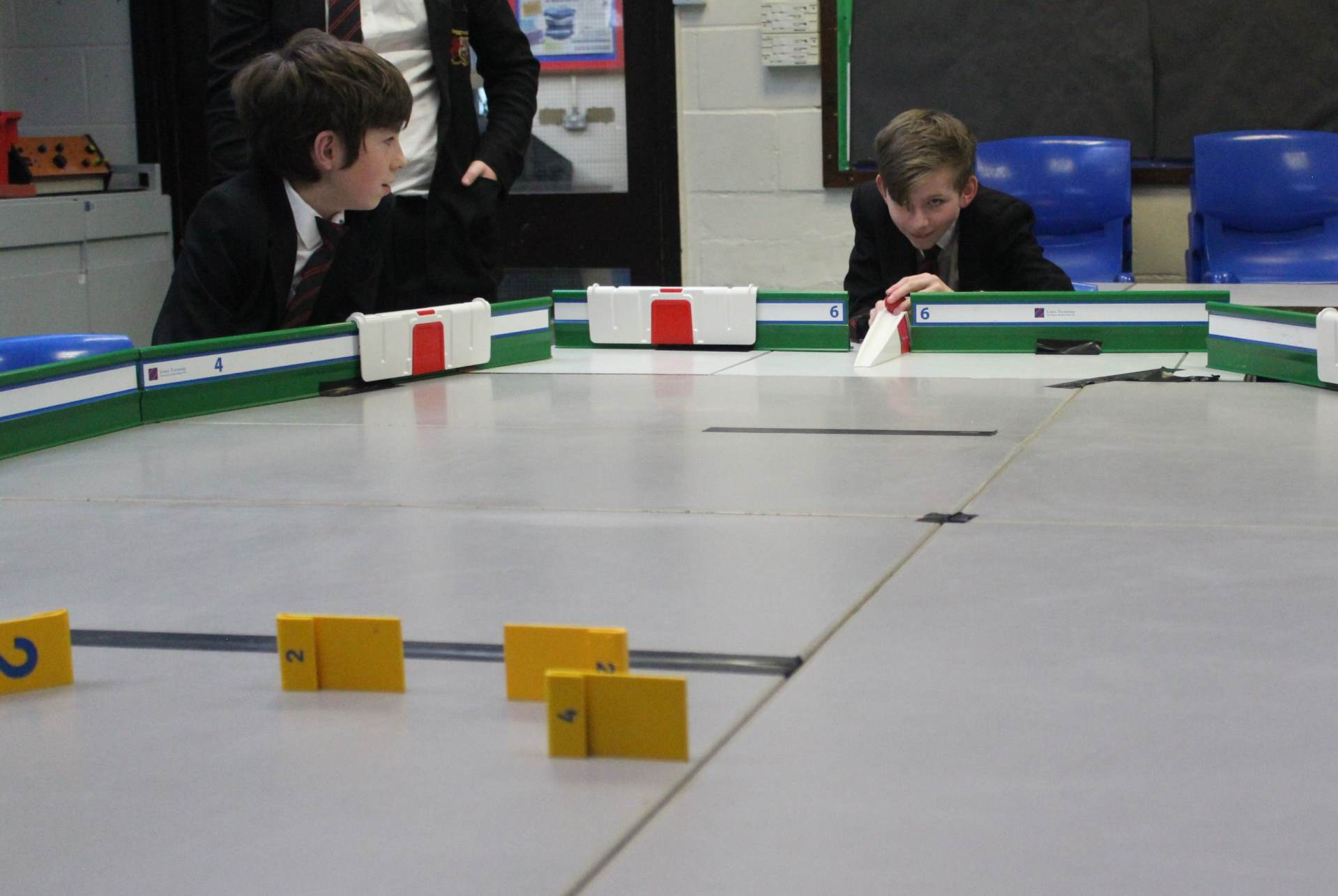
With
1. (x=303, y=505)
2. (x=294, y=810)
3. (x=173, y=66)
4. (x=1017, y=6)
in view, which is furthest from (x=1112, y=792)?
(x=173, y=66)

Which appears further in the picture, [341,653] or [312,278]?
[312,278]

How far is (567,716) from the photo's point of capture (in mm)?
820

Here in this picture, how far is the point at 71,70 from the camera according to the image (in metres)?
5.19

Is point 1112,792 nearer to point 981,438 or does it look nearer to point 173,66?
point 981,438

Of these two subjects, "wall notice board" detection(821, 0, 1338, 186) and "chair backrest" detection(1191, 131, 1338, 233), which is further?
"wall notice board" detection(821, 0, 1338, 186)

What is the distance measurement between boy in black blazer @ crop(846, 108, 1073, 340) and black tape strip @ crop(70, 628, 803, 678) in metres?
1.68

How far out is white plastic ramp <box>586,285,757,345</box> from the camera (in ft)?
8.44

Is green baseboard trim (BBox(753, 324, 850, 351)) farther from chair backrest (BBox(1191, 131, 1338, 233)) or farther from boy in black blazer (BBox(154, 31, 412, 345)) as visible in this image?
chair backrest (BBox(1191, 131, 1338, 233))

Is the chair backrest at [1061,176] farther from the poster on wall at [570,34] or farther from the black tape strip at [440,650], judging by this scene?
the black tape strip at [440,650]

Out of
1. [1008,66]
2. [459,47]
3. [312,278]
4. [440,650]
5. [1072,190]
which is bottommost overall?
Result: [440,650]

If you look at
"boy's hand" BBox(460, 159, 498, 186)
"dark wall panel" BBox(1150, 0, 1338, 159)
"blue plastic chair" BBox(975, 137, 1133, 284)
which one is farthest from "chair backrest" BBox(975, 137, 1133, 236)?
"boy's hand" BBox(460, 159, 498, 186)

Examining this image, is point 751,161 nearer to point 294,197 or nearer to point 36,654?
point 294,197

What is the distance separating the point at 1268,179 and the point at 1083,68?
2.32 ft

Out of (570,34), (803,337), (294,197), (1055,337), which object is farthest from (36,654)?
(570,34)
